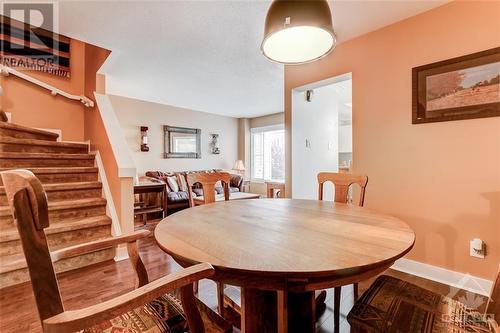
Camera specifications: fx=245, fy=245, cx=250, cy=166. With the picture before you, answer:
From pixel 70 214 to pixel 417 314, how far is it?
10.1 feet

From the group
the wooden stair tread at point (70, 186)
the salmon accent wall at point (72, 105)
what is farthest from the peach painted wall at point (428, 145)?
the wooden stair tread at point (70, 186)

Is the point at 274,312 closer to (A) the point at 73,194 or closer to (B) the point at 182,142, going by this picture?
(A) the point at 73,194

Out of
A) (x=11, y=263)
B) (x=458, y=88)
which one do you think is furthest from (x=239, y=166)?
(x=458, y=88)

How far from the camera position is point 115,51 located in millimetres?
2877

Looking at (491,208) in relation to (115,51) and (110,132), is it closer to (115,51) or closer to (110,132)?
(110,132)

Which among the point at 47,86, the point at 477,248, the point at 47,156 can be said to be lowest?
the point at 477,248

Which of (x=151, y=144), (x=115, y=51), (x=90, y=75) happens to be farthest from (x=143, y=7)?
(x=151, y=144)

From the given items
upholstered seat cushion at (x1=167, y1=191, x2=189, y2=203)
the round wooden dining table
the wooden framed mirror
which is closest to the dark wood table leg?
the round wooden dining table

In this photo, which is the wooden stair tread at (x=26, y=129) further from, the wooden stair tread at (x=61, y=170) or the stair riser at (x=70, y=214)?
the stair riser at (x=70, y=214)

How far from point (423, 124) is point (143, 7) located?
264cm

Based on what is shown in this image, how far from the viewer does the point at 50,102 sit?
3.52m

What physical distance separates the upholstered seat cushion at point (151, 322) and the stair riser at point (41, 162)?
262 cm

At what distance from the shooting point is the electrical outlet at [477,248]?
1906 millimetres

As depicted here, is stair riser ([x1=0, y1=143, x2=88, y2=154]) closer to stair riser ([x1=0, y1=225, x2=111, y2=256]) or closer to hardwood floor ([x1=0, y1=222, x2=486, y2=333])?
stair riser ([x1=0, y1=225, x2=111, y2=256])
